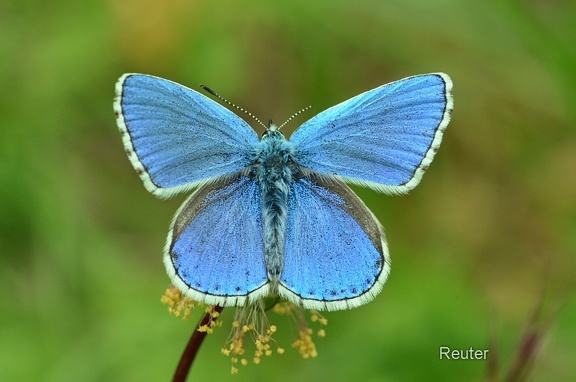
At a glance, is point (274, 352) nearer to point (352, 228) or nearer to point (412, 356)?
point (412, 356)

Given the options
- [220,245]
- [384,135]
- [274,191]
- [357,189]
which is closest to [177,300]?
[220,245]

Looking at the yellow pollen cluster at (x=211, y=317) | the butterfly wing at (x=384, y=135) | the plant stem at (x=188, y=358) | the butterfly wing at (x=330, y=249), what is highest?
the butterfly wing at (x=384, y=135)

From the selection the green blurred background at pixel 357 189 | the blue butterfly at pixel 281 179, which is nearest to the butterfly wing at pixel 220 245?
the blue butterfly at pixel 281 179

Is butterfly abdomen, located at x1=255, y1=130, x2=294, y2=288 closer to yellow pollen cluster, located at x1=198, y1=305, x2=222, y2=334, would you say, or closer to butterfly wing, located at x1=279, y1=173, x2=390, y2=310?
butterfly wing, located at x1=279, y1=173, x2=390, y2=310

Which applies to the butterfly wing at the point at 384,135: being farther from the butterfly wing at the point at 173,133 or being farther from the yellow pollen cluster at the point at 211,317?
the yellow pollen cluster at the point at 211,317

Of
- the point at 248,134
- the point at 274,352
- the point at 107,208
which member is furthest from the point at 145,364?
the point at 248,134

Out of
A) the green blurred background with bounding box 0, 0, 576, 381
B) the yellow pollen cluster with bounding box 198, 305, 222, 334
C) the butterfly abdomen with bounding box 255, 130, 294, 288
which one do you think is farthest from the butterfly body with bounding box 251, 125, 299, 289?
the green blurred background with bounding box 0, 0, 576, 381
